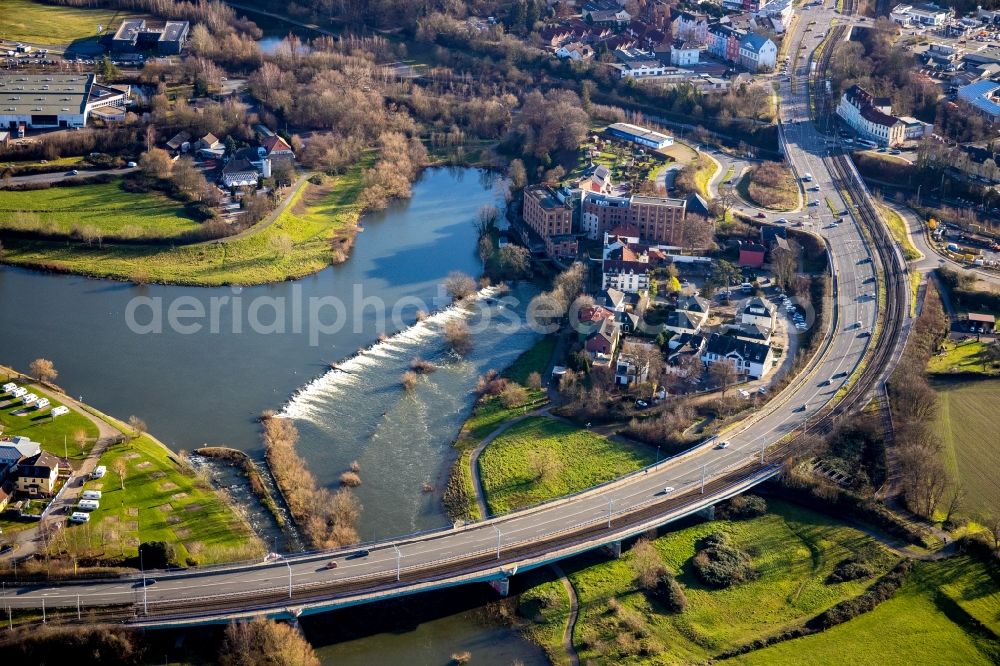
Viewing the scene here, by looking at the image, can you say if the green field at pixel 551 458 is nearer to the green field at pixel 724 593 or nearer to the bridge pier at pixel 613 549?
the bridge pier at pixel 613 549

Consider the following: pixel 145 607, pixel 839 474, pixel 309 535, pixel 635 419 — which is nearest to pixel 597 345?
pixel 635 419

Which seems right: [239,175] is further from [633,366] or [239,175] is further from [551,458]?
[551,458]

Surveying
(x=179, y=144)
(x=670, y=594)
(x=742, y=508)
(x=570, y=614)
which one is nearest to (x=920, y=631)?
(x=742, y=508)

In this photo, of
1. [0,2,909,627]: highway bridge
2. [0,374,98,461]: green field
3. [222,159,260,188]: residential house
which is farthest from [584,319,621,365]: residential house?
[222,159,260,188]: residential house

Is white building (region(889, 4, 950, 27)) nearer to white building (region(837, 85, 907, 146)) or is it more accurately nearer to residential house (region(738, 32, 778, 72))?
residential house (region(738, 32, 778, 72))

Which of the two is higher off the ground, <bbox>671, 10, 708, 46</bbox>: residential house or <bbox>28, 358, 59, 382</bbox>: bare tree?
<bbox>671, 10, 708, 46</bbox>: residential house

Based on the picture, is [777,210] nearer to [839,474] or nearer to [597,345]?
[597,345]

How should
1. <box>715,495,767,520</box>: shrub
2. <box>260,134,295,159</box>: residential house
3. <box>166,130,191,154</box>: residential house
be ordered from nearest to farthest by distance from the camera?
<box>715,495,767,520</box>: shrub
<box>260,134,295,159</box>: residential house
<box>166,130,191,154</box>: residential house
